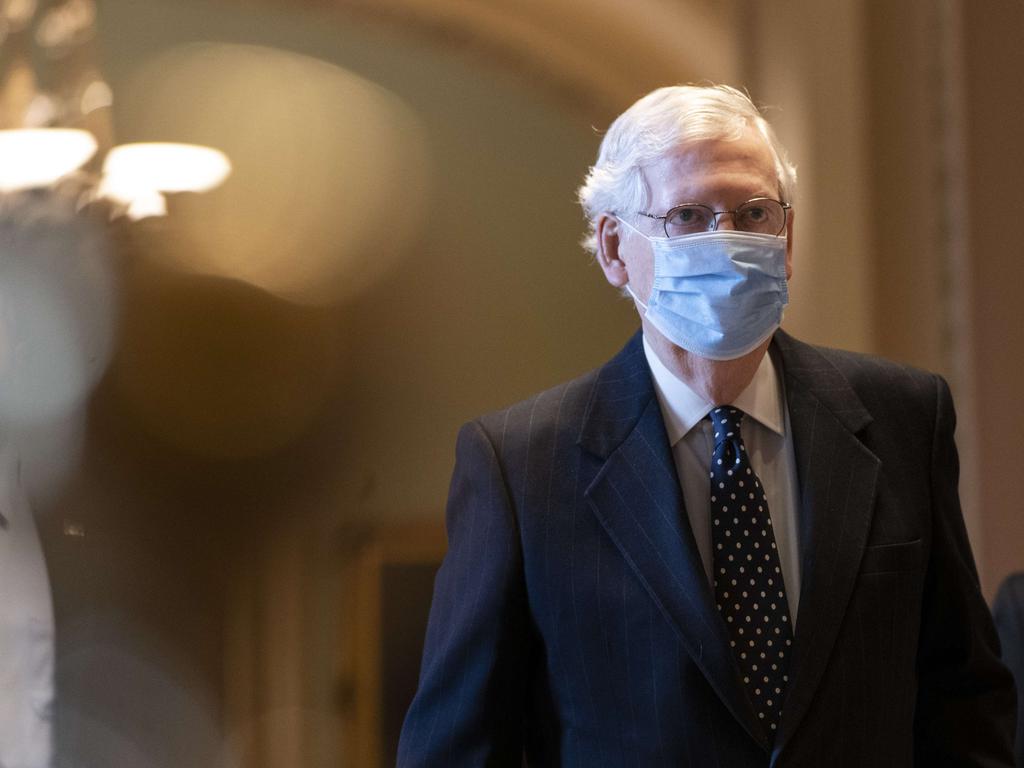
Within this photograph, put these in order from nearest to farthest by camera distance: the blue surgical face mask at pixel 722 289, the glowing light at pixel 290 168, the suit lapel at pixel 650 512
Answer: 1. the suit lapel at pixel 650 512
2. the blue surgical face mask at pixel 722 289
3. the glowing light at pixel 290 168

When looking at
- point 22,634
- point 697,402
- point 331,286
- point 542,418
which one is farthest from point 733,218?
point 22,634

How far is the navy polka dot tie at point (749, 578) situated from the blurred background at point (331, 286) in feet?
4.80

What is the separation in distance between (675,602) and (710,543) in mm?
116

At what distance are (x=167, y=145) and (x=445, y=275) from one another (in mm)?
753

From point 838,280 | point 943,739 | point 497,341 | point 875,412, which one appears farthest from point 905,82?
point 943,739

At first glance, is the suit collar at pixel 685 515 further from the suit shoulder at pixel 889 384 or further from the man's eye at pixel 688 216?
the man's eye at pixel 688 216

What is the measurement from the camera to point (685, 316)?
5.75ft

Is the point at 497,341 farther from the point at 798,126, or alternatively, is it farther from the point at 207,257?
the point at 798,126

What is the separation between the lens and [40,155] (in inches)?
107

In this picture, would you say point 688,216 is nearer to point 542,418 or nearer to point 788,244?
point 788,244

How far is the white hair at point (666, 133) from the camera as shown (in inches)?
68.8

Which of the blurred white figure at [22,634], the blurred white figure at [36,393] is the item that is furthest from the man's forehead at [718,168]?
the blurred white figure at [22,634]

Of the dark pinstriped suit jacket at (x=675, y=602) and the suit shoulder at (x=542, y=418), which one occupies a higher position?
the suit shoulder at (x=542, y=418)

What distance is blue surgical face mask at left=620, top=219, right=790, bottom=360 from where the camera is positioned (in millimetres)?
1715
